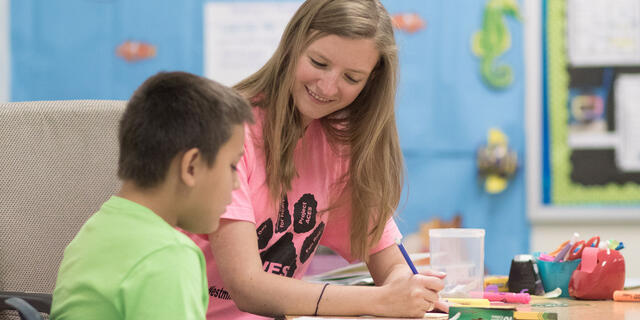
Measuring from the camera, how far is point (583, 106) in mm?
2793

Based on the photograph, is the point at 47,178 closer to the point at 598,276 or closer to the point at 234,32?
the point at 598,276

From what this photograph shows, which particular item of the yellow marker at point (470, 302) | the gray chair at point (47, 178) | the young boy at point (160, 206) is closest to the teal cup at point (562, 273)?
the yellow marker at point (470, 302)

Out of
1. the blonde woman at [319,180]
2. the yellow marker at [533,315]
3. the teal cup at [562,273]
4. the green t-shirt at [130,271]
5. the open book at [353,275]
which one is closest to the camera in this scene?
the green t-shirt at [130,271]

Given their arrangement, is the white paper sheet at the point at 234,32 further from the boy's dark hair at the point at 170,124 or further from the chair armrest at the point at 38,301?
the boy's dark hair at the point at 170,124

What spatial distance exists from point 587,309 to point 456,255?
0.23 meters

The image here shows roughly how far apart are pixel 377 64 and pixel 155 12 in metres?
1.81

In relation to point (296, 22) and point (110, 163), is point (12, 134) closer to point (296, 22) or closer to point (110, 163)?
point (110, 163)

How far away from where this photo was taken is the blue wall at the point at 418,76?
9.28 feet

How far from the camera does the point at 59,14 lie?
3.00 metres

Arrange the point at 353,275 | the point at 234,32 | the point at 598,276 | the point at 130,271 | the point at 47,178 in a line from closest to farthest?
the point at 130,271, the point at 598,276, the point at 47,178, the point at 353,275, the point at 234,32

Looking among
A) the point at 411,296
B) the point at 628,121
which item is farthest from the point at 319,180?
the point at 628,121

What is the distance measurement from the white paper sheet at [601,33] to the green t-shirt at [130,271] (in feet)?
7.74

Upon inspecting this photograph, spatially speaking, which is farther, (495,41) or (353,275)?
(495,41)

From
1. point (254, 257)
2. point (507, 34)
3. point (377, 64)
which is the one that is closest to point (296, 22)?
point (377, 64)
